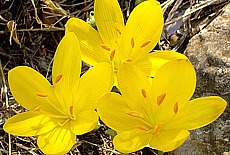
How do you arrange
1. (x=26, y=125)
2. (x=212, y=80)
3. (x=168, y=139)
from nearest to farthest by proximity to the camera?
(x=168, y=139) → (x=26, y=125) → (x=212, y=80)

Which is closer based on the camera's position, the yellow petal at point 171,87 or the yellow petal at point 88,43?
the yellow petal at point 171,87

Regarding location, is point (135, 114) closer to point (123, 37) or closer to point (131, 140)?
point (131, 140)

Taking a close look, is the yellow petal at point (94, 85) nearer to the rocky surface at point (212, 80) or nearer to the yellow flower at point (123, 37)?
the yellow flower at point (123, 37)

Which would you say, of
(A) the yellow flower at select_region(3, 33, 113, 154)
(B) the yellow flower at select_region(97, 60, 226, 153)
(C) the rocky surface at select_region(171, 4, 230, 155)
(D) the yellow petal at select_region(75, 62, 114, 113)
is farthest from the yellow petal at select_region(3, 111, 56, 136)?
(C) the rocky surface at select_region(171, 4, 230, 155)

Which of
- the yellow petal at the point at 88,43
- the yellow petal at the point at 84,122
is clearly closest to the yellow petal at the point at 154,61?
the yellow petal at the point at 88,43

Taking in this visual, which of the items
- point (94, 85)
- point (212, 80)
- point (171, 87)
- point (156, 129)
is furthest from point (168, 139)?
point (212, 80)

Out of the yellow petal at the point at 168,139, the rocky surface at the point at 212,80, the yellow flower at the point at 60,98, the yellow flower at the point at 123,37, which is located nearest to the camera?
the yellow petal at the point at 168,139
